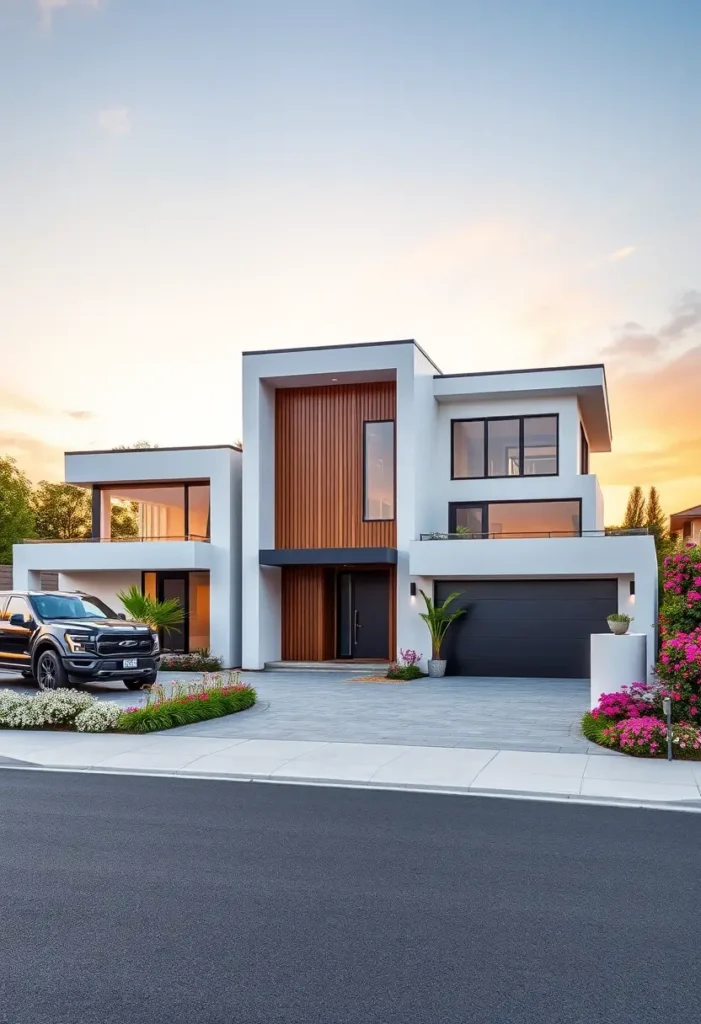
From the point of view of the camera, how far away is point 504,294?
21.8 metres

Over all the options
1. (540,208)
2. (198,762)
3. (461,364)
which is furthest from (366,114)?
(461,364)

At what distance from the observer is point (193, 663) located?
78.1ft

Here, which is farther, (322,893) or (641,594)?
(641,594)

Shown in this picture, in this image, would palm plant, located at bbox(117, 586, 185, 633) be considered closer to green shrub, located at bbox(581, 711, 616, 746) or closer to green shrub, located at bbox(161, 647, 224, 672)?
green shrub, located at bbox(161, 647, 224, 672)

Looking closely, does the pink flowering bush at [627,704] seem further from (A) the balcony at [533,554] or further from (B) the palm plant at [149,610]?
(B) the palm plant at [149,610]

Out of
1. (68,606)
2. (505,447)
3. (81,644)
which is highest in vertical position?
(505,447)

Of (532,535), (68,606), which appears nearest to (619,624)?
(532,535)

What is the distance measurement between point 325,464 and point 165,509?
Result: 5112 millimetres

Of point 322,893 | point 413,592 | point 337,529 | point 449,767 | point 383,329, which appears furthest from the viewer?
point 383,329

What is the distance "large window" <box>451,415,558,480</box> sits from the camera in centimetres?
2492

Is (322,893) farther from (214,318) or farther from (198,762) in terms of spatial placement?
(214,318)

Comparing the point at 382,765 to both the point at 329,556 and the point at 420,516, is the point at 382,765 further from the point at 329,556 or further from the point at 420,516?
the point at 420,516

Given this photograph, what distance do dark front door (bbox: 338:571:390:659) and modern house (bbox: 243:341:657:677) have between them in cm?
4

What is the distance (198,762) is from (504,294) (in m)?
14.6
